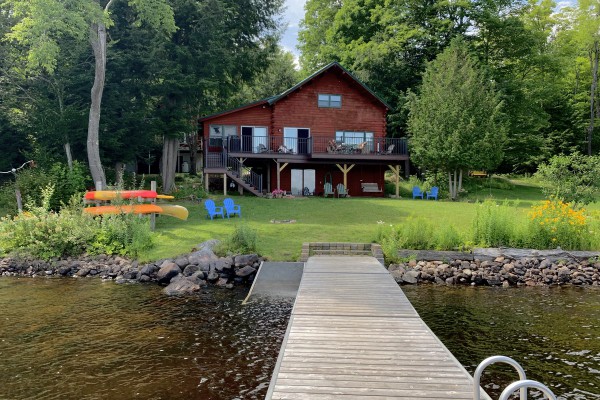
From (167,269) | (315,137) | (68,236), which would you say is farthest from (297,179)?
(167,269)

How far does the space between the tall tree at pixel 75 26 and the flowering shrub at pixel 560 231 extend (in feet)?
57.3

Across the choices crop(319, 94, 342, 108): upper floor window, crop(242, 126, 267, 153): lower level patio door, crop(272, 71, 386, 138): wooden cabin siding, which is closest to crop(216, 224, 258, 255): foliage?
crop(242, 126, 267, 153): lower level patio door

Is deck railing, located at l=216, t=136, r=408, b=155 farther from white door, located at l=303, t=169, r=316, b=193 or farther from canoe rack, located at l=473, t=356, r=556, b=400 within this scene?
canoe rack, located at l=473, t=356, r=556, b=400

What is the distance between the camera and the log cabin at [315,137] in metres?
27.5

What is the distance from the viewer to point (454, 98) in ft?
87.9

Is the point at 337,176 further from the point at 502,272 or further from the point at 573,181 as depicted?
the point at 502,272

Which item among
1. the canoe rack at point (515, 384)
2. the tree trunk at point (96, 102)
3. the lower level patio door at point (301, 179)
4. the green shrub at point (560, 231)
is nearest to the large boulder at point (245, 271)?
the green shrub at point (560, 231)

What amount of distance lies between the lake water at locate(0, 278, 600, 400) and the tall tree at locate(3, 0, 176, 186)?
1191 cm

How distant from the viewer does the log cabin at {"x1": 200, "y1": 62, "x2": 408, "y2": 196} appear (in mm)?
27516

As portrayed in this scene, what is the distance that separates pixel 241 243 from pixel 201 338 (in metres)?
5.28

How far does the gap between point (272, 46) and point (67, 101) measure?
47.7 feet

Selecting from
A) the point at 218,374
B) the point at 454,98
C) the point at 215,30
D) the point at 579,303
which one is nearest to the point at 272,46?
the point at 215,30

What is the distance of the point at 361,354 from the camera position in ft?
18.6

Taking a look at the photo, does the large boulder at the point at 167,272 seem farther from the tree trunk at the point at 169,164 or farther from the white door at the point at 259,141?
the tree trunk at the point at 169,164
